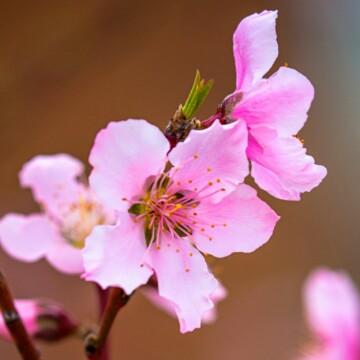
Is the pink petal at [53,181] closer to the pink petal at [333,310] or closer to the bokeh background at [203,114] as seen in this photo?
the pink petal at [333,310]

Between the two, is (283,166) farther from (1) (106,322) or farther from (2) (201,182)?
(1) (106,322)

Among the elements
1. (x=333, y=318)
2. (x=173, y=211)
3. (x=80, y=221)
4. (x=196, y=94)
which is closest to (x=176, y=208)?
(x=173, y=211)

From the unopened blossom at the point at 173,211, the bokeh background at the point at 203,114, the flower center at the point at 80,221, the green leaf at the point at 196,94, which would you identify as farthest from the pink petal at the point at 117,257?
the bokeh background at the point at 203,114

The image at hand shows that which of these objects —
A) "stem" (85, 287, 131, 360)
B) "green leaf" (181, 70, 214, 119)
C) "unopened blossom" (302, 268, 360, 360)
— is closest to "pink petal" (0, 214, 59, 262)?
"stem" (85, 287, 131, 360)

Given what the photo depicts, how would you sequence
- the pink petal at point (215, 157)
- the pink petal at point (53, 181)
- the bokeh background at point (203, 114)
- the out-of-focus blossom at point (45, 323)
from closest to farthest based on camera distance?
the pink petal at point (215, 157), the out-of-focus blossom at point (45, 323), the pink petal at point (53, 181), the bokeh background at point (203, 114)

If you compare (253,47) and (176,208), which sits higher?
(253,47)
